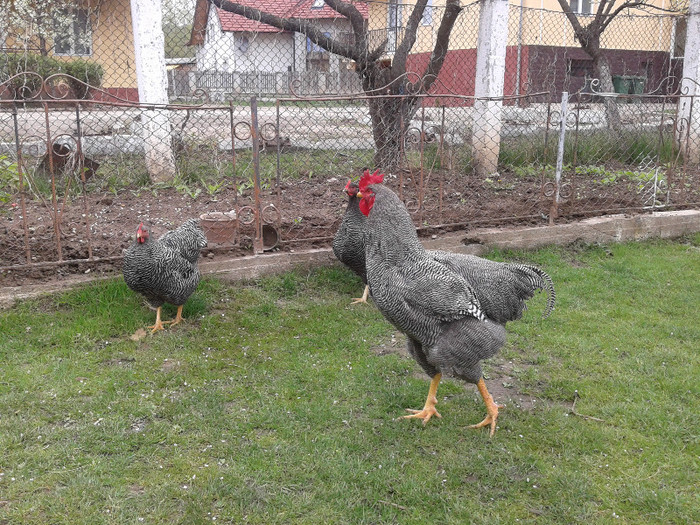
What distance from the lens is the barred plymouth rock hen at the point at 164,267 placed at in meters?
4.41

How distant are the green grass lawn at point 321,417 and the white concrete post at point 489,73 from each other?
3325 millimetres

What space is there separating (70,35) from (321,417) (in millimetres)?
8918

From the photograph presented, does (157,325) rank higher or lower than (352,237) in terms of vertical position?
lower

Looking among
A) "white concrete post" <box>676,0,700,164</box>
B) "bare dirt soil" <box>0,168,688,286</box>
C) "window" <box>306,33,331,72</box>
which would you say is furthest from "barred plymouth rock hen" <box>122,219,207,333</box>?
"white concrete post" <box>676,0,700,164</box>

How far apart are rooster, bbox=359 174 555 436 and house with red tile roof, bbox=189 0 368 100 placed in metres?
5.03

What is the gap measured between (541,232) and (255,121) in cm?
331

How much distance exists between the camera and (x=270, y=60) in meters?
8.66

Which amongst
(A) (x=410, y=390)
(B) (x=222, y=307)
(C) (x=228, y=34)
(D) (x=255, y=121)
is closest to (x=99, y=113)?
(C) (x=228, y=34)

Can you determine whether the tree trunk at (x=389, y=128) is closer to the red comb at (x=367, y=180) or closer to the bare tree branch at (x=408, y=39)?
the bare tree branch at (x=408, y=39)

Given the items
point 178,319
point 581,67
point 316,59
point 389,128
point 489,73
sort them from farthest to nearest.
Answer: point 581,67 → point 316,59 → point 489,73 → point 389,128 → point 178,319

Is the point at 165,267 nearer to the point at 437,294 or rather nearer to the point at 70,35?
the point at 437,294

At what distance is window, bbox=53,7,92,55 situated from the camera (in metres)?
9.35

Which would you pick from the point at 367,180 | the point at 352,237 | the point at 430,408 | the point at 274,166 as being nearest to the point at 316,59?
the point at 274,166

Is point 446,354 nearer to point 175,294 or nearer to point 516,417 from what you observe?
point 516,417
